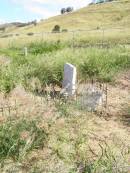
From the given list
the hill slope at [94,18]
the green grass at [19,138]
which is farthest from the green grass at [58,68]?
the hill slope at [94,18]

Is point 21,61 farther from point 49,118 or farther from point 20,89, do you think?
point 49,118

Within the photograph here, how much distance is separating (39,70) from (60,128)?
193 inches

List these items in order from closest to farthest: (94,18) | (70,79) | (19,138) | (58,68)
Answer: (19,138), (70,79), (58,68), (94,18)

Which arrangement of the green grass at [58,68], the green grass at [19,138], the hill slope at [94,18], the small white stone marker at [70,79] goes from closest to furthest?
the green grass at [19,138] → the small white stone marker at [70,79] → the green grass at [58,68] → the hill slope at [94,18]

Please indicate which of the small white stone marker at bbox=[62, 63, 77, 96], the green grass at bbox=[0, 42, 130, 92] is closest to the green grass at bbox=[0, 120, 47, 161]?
the green grass at bbox=[0, 42, 130, 92]

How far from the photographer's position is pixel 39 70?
37.7 feet

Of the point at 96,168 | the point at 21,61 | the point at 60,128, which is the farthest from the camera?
the point at 21,61

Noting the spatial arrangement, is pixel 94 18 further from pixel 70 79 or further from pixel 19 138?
pixel 19 138

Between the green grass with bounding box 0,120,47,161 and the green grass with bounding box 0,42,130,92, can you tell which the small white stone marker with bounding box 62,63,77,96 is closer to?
the green grass with bounding box 0,42,130,92

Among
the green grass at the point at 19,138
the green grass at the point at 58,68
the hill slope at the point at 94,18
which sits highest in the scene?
the green grass at the point at 19,138

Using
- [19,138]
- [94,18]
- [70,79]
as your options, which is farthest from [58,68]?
[94,18]

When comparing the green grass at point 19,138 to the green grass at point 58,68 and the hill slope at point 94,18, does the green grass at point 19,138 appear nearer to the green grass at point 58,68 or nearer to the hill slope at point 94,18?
the green grass at point 58,68

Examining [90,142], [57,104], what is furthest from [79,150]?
[57,104]

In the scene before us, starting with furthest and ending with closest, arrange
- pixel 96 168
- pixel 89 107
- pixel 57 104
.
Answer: pixel 89 107 → pixel 57 104 → pixel 96 168
